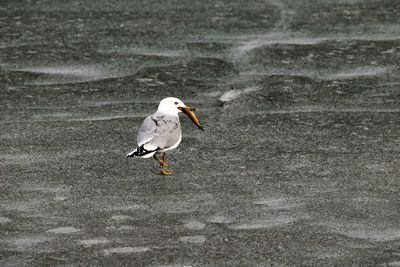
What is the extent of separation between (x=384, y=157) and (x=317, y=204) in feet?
4.87

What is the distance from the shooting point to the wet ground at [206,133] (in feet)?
22.7

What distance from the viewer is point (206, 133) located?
988 cm

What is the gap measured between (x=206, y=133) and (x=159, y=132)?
59.6 inches

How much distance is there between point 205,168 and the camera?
8.71 metres

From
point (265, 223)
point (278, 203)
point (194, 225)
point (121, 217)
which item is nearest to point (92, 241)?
point (121, 217)

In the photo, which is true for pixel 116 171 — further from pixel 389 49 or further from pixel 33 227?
pixel 389 49

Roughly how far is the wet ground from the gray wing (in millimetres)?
306

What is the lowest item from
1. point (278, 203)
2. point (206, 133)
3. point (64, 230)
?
point (206, 133)

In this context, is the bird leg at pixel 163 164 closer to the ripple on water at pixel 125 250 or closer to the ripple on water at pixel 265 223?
the ripple on water at pixel 265 223

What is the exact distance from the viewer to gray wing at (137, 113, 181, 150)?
27.2 feet

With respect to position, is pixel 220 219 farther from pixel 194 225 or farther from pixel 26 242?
pixel 26 242

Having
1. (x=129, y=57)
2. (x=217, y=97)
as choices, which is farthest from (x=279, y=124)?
(x=129, y=57)

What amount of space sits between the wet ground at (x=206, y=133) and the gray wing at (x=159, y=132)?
0.31 meters

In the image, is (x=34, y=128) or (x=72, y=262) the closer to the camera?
(x=72, y=262)
